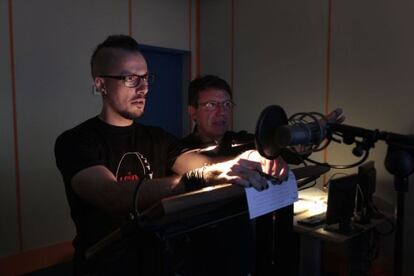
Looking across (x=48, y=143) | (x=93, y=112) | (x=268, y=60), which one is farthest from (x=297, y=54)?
(x=48, y=143)

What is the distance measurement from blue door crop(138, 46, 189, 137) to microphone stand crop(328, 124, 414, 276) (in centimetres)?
336

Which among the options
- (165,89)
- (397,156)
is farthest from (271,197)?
(165,89)

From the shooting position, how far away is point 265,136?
0.82 metres

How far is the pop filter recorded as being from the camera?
806 mm

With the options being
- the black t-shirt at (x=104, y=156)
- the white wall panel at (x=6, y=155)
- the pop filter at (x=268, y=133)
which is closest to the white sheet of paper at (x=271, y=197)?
the pop filter at (x=268, y=133)

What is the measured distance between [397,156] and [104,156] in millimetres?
997

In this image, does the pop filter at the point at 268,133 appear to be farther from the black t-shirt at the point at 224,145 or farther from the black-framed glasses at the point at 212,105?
the black-framed glasses at the point at 212,105

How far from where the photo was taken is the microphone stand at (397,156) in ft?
2.75

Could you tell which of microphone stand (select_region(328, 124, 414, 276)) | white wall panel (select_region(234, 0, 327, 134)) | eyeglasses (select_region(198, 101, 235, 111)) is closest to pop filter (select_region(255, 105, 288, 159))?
microphone stand (select_region(328, 124, 414, 276))

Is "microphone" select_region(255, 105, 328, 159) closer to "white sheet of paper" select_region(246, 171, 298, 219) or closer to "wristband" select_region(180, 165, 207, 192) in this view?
"white sheet of paper" select_region(246, 171, 298, 219)

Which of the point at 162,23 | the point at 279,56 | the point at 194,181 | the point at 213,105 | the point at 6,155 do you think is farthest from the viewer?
the point at 162,23

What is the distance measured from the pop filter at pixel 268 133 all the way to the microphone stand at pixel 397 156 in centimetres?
15

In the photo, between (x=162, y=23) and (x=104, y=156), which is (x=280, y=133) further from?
(x=162, y=23)

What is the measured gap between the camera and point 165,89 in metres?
4.34
